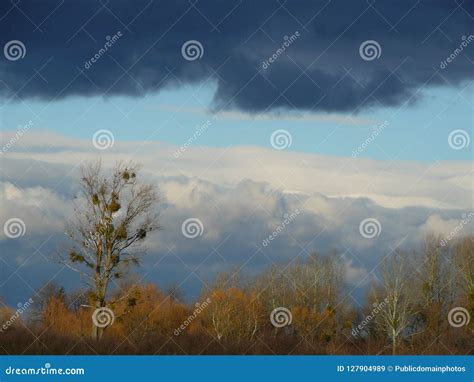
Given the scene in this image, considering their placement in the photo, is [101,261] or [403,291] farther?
[403,291]

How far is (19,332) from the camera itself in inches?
1148

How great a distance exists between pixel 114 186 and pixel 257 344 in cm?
954

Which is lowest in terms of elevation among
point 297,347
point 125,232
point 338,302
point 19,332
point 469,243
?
point 19,332

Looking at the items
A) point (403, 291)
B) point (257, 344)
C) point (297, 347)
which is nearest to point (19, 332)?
point (257, 344)

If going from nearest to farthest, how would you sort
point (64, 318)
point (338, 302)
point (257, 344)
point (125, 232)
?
point (257, 344) < point (125, 232) < point (64, 318) < point (338, 302)

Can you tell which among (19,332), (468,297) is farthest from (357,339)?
(19,332)

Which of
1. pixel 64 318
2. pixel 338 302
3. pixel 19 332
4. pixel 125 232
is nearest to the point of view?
pixel 19 332

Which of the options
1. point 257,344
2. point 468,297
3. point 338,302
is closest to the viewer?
point 257,344

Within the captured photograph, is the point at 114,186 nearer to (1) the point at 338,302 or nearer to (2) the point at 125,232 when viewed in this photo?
(2) the point at 125,232

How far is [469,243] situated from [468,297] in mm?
4716

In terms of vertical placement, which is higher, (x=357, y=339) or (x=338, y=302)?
(x=338, y=302)

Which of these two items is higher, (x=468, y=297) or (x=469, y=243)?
(x=469, y=243)

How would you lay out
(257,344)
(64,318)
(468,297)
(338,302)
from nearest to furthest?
(257,344) → (64,318) → (468,297) → (338,302)

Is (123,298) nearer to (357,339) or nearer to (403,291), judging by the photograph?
(357,339)
